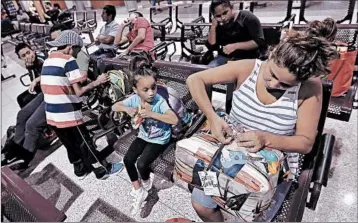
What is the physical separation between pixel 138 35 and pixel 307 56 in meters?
2.74

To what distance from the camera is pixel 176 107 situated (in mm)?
1556

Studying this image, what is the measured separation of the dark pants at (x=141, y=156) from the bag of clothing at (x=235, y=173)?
18.9 inches

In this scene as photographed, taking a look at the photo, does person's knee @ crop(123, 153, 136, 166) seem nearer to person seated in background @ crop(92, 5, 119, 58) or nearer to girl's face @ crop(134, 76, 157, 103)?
girl's face @ crop(134, 76, 157, 103)

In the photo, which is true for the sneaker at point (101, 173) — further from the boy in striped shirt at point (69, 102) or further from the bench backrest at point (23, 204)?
the bench backrest at point (23, 204)

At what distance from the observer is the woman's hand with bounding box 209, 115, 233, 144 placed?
3.60 ft

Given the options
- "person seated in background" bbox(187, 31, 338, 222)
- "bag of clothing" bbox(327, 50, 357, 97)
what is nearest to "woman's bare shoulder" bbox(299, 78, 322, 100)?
"person seated in background" bbox(187, 31, 338, 222)

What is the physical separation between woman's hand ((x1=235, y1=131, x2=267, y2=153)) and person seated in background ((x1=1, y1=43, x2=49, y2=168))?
202 cm

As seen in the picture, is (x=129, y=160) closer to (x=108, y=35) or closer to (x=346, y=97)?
(x=346, y=97)

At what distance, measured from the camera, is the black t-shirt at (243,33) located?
210 cm

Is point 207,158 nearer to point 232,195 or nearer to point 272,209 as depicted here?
point 232,195

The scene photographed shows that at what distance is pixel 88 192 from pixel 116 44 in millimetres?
2353

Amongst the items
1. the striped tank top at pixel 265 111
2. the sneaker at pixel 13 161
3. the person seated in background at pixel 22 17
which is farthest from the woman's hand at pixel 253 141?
the person seated in background at pixel 22 17

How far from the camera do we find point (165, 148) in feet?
5.33

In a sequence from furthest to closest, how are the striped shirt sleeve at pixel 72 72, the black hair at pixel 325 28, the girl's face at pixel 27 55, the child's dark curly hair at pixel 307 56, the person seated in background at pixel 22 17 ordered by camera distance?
1. the person seated in background at pixel 22 17
2. the girl's face at pixel 27 55
3. the striped shirt sleeve at pixel 72 72
4. the black hair at pixel 325 28
5. the child's dark curly hair at pixel 307 56
